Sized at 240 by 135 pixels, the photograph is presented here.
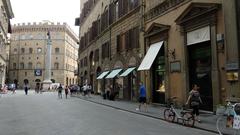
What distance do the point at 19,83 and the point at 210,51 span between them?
9608 cm

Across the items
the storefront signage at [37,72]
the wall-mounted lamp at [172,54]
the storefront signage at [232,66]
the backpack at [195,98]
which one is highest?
the storefront signage at [37,72]

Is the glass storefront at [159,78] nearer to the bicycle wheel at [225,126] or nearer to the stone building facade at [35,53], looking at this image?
the bicycle wheel at [225,126]

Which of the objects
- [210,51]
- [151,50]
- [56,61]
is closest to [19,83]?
[56,61]

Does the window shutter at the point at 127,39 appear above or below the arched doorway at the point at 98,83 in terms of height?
above

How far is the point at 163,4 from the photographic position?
2284 cm

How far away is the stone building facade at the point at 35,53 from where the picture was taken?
10438 cm

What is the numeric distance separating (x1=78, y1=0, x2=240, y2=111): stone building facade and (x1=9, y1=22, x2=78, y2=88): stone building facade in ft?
238

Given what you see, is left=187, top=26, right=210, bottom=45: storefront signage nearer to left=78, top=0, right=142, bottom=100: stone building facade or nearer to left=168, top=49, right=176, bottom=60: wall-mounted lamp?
left=168, top=49, right=176, bottom=60: wall-mounted lamp

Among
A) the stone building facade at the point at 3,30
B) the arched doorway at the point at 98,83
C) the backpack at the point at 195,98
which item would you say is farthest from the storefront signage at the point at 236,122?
the stone building facade at the point at 3,30

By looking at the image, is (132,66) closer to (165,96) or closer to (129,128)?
(165,96)

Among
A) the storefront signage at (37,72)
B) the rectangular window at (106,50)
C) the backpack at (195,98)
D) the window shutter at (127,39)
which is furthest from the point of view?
the storefront signage at (37,72)

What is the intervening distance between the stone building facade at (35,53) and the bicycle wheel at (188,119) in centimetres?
9294

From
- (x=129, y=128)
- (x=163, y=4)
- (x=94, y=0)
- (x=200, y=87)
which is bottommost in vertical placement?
(x=129, y=128)

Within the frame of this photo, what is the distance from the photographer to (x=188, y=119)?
13.4 metres
